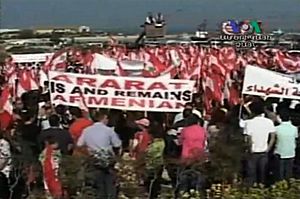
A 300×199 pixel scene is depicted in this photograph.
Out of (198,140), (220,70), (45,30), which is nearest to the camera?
(198,140)

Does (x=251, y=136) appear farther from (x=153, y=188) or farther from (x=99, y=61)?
(x=99, y=61)

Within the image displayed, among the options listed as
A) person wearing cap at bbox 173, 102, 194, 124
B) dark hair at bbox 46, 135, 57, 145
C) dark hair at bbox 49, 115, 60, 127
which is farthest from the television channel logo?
dark hair at bbox 46, 135, 57, 145

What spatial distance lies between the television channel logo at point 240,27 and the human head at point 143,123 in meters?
37.6

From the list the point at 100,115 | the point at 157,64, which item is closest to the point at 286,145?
the point at 100,115

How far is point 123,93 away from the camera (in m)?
13.5

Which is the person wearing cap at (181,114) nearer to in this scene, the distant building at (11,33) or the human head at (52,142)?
the human head at (52,142)

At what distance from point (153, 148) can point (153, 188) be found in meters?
0.51

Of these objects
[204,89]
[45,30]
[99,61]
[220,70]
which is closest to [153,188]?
[204,89]

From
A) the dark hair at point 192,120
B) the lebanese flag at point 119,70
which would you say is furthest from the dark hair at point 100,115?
the lebanese flag at point 119,70

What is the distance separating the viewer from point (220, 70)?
69.2 ft

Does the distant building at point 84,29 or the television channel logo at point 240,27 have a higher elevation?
the distant building at point 84,29

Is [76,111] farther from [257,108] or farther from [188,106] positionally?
[257,108]

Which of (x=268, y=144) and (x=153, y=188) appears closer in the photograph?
(x=153, y=188)

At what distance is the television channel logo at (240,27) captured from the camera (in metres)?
51.0
